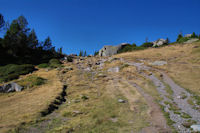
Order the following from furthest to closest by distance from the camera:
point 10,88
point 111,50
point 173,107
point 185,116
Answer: point 111,50 → point 10,88 → point 173,107 → point 185,116

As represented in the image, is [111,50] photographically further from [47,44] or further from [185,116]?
[185,116]

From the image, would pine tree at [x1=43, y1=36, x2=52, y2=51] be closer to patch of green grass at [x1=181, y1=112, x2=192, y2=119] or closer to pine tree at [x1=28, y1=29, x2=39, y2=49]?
pine tree at [x1=28, y1=29, x2=39, y2=49]

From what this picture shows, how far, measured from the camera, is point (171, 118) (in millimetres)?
8883

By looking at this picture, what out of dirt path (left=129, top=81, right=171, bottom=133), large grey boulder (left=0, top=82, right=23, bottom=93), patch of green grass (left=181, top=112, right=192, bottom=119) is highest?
large grey boulder (left=0, top=82, right=23, bottom=93)

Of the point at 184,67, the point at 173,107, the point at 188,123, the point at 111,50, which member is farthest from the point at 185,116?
the point at 111,50

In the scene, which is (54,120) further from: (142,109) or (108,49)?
(108,49)

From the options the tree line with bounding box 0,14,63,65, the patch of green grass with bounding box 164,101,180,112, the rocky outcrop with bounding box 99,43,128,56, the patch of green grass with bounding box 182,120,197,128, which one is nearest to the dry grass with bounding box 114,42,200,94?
the patch of green grass with bounding box 164,101,180,112

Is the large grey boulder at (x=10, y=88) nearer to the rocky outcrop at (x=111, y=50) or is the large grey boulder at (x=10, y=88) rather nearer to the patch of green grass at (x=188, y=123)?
the patch of green grass at (x=188, y=123)

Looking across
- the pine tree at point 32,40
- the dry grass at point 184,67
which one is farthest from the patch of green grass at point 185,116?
the pine tree at point 32,40

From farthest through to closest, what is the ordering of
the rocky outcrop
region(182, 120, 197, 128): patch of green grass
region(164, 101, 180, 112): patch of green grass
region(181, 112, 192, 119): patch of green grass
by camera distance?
1. the rocky outcrop
2. region(164, 101, 180, 112): patch of green grass
3. region(181, 112, 192, 119): patch of green grass
4. region(182, 120, 197, 128): patch of green grass

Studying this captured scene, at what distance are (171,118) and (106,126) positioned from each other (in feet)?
16.0

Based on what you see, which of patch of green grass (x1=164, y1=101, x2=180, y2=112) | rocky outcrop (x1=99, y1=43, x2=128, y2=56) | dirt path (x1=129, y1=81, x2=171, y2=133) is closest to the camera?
dirt path (x1=129, y1=81, x2=171, y2=133)

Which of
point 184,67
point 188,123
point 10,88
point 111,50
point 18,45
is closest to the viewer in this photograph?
point 188,123

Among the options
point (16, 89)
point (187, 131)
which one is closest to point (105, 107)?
point (187, 131)
